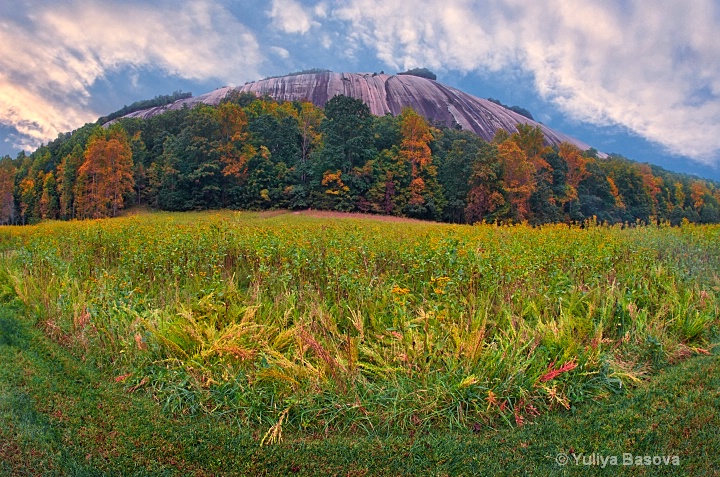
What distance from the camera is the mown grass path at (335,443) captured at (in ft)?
8.68

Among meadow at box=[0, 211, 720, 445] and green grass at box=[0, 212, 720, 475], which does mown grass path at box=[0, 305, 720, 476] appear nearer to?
green grass at box=[0, 212, 720, 475]

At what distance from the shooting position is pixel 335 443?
2807 mm

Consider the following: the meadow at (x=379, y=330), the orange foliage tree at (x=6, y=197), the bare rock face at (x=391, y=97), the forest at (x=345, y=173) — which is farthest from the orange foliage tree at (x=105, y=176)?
the bare rock face at (x=391, y=97)

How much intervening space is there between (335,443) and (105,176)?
4245cm

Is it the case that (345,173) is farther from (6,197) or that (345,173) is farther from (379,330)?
(6,197)

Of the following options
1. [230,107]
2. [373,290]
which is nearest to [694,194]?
[230,107]

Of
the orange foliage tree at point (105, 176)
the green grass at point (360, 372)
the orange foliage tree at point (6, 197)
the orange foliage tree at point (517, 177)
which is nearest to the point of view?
the green grass at point (360, 372)

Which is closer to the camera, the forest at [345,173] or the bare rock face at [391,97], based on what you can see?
the forest at [345,173]

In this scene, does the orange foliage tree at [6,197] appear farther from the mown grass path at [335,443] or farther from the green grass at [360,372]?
the mown grass path at [335,443]

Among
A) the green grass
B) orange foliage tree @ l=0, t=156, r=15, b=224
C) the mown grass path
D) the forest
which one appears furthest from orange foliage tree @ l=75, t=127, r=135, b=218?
the mown grass path

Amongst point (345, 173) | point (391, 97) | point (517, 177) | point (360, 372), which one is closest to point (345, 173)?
point (345, 173)

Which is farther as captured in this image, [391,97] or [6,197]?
[391,97]

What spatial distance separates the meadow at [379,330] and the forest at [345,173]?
29839 millimetres

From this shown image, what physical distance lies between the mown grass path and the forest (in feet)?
108
